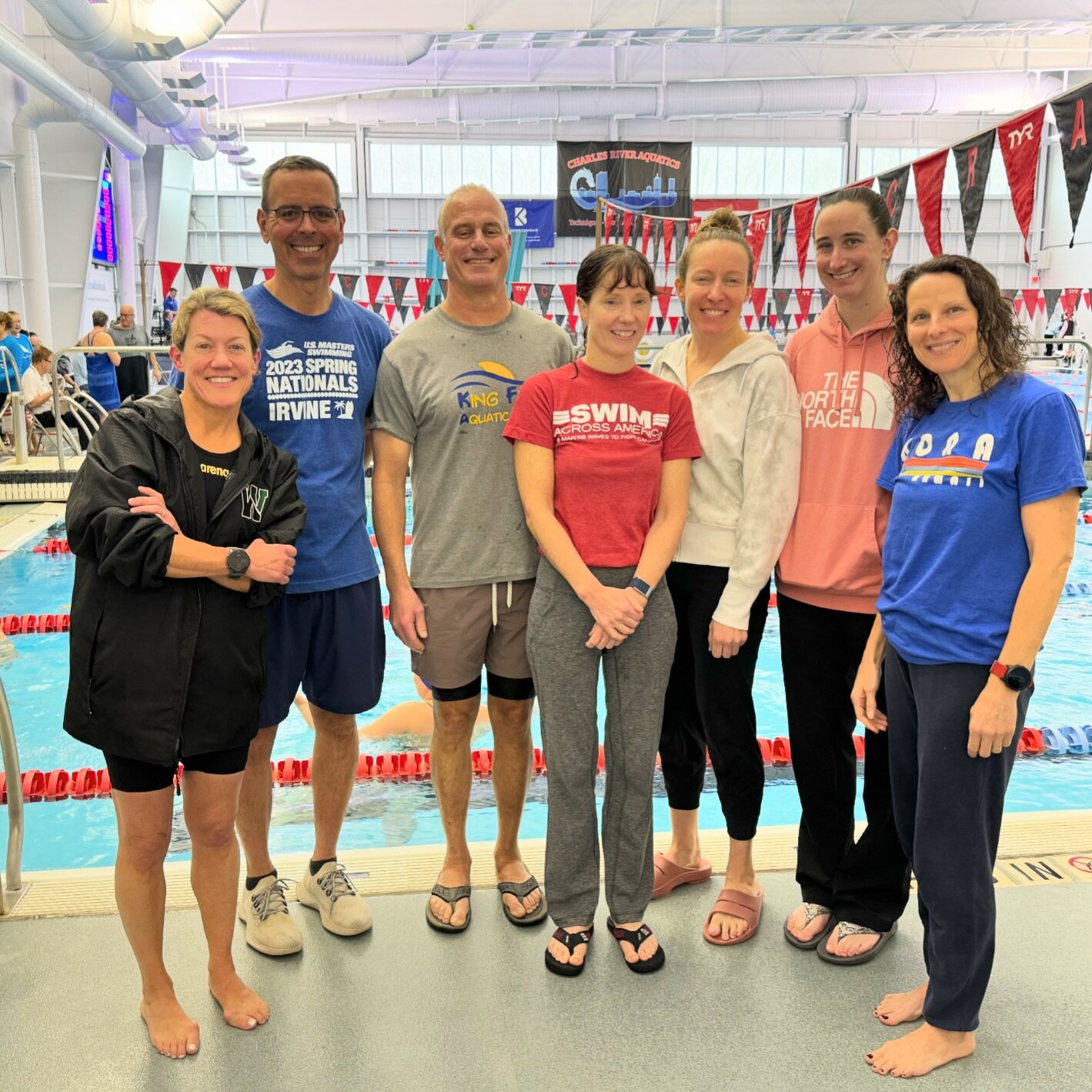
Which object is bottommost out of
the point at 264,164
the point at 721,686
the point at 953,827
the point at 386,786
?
the point at 386,786

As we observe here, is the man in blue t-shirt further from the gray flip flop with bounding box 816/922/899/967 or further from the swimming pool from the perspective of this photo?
the swimming pool

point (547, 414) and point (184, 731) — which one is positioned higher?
point (547, 414)

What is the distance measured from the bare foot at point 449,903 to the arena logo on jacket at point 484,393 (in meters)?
1.13

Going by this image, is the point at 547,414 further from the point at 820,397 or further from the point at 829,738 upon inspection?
the point at 829,738

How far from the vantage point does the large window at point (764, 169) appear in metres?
23.0

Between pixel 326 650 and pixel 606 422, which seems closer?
pixel 606 422

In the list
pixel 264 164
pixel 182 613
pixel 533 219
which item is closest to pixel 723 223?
pixel 182 613

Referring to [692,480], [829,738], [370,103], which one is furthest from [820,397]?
[370,103]

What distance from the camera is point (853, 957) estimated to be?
7.24 feet

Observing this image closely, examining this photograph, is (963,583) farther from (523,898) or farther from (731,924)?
(523,898)

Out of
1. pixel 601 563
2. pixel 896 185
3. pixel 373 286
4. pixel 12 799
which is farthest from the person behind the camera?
pixel 373 286

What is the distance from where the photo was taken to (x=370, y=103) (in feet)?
70.5

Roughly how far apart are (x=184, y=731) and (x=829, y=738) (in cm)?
142

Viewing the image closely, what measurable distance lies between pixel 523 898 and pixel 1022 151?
4716 mm
